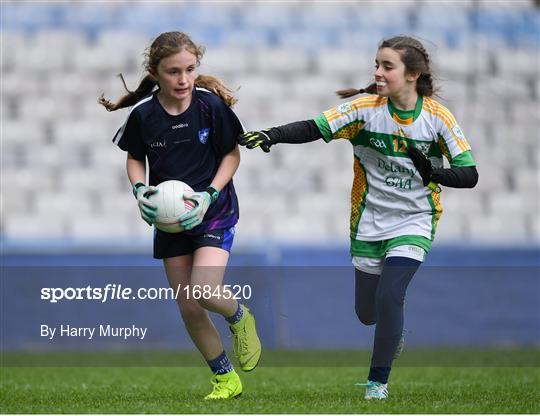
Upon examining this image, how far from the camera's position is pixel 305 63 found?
1374 centimetres

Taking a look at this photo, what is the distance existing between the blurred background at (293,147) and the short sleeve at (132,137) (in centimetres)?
410

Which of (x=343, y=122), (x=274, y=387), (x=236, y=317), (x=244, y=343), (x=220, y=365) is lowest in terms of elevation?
(x=274, y=387)

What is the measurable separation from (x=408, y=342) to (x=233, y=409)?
5033 millimetres

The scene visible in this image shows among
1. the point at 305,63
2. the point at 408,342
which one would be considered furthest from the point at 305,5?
the point at 408,342

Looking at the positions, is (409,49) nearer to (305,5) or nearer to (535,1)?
(305,5)

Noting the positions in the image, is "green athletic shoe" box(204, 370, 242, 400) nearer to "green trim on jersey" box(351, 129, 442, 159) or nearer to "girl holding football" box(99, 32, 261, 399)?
"girl holding football" box(99, 32, 261, 399)

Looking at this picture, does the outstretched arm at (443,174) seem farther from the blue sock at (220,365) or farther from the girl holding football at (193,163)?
the blue sock at (220,365)

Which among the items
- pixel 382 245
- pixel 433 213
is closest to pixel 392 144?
pixel 433 213

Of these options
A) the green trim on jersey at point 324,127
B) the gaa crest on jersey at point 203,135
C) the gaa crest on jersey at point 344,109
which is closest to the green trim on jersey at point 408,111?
the gaa crest on jersey at point 344,109

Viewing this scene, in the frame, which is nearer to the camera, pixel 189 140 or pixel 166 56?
pixel 166 56

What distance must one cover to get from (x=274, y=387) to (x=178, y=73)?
2221mm

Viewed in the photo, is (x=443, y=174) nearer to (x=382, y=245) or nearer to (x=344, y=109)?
(x=382, y=245)

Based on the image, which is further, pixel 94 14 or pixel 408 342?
pixel 94 14

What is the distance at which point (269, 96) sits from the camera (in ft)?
44.2
